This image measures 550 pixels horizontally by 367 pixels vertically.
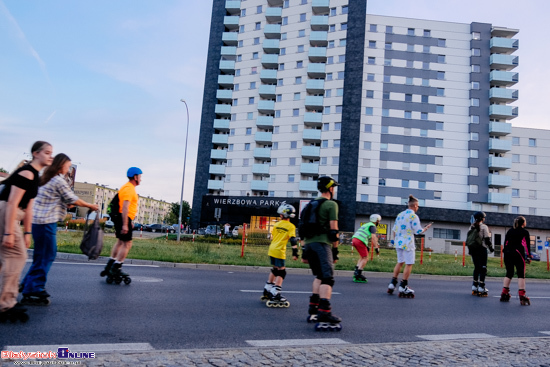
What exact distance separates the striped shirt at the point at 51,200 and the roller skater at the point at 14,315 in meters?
1.36

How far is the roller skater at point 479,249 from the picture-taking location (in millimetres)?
10727

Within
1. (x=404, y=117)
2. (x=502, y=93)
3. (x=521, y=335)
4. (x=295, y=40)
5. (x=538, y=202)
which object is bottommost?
(x=521, y=335)

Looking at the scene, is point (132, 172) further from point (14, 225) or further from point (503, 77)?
point (503, 77)

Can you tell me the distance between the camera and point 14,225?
4.59 meters

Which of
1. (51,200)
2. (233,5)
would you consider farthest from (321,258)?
(233,5)

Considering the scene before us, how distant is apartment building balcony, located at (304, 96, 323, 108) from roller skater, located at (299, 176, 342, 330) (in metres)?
53.9

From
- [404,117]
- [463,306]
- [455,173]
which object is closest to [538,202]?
[455,173]

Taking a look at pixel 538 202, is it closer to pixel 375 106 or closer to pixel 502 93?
pixel 502 93

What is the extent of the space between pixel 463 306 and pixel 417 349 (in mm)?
4499

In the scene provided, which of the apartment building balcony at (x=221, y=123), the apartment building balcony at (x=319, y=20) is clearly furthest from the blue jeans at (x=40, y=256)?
the apartment building balcony at (x=319, y=20)

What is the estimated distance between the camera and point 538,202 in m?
58.5

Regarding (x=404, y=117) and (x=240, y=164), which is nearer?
(x=404, y=117)

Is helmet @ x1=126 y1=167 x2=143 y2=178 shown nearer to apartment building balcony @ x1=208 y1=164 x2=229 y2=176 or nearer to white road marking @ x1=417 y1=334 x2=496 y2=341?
white road marking @ x1=417 y1=334 x2=496 y2=341

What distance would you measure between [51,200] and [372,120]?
179 feet
